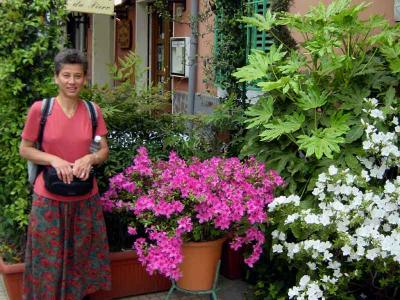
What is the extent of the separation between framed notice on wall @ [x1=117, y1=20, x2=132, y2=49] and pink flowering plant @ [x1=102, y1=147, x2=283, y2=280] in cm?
837

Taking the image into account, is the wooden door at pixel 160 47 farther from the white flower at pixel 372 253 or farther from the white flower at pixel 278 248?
the white flower at pixel 372 253

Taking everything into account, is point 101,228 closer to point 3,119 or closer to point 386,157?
point 3,119

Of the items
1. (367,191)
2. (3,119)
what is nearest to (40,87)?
(3,119)

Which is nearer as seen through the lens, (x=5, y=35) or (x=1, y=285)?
(x=5, y=35)

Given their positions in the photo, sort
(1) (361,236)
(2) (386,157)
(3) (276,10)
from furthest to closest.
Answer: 1. (3) (276,10)
2. (2) (386,157)
3. (1) (361,236)

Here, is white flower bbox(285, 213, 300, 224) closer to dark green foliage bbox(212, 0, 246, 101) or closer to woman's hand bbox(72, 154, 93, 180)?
woman's hand bbox(72, 154, 93, 180)

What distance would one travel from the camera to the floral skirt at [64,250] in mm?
3311

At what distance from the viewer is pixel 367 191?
314cm

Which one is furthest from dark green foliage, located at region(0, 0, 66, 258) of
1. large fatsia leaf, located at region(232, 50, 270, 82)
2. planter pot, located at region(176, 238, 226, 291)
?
large fatsia leaf, located at region(232, 50, 270, 82)

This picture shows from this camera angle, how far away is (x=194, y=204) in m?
3.37

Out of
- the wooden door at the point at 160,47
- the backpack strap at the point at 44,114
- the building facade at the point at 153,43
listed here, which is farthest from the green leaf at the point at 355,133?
the wooden door at the point at 160,47

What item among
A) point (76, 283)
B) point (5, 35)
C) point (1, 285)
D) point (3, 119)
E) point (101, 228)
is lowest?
point (1, 285)

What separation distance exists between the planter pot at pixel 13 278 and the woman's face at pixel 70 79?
50.4 inches

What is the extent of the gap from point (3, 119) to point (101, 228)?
101 cm
